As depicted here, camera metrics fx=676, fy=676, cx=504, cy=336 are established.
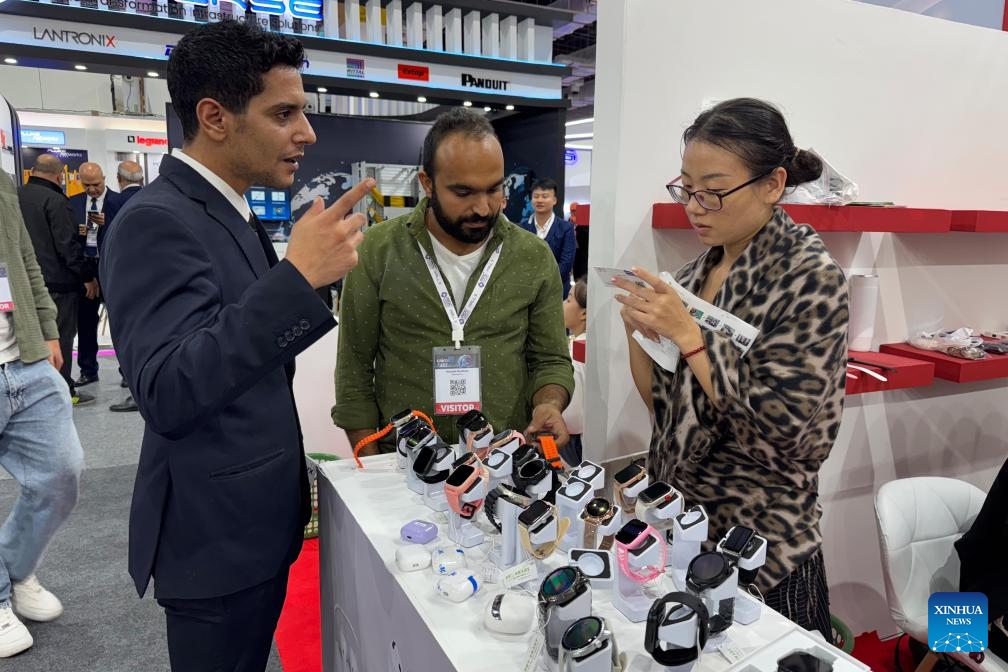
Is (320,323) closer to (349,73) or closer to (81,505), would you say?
(81,505)

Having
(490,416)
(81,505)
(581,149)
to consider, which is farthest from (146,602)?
(581,149)

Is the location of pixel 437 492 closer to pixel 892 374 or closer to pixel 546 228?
pixel 892 374

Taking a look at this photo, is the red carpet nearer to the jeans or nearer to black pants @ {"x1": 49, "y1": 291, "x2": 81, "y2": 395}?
the jeans

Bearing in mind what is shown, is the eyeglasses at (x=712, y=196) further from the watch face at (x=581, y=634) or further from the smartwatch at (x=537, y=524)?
the watch face at (x=581, y=634)

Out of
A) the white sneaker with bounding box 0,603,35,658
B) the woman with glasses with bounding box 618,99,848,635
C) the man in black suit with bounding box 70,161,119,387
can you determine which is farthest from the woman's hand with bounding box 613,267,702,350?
the man in black suit with bounding box 70,161,119,387

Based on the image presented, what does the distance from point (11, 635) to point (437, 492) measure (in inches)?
81.5

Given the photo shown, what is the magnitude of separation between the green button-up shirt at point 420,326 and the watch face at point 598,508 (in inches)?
30.6

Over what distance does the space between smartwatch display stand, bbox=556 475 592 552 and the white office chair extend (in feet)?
4.07

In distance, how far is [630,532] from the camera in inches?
38.2

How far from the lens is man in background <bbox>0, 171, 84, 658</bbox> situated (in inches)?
86.5

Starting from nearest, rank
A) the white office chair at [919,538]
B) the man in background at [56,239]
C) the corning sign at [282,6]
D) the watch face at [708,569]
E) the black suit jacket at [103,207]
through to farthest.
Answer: the watch face at [708,569] → the white office chair at [919,538] → the corning sign at [282,6] → the man in background at [56,239] → the black suit jacket at [103,207]

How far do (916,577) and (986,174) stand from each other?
1784 millimetres

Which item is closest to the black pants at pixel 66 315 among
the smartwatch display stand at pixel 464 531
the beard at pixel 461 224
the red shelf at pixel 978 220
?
the beard at pixel 461 224

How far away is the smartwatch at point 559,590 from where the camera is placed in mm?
842
